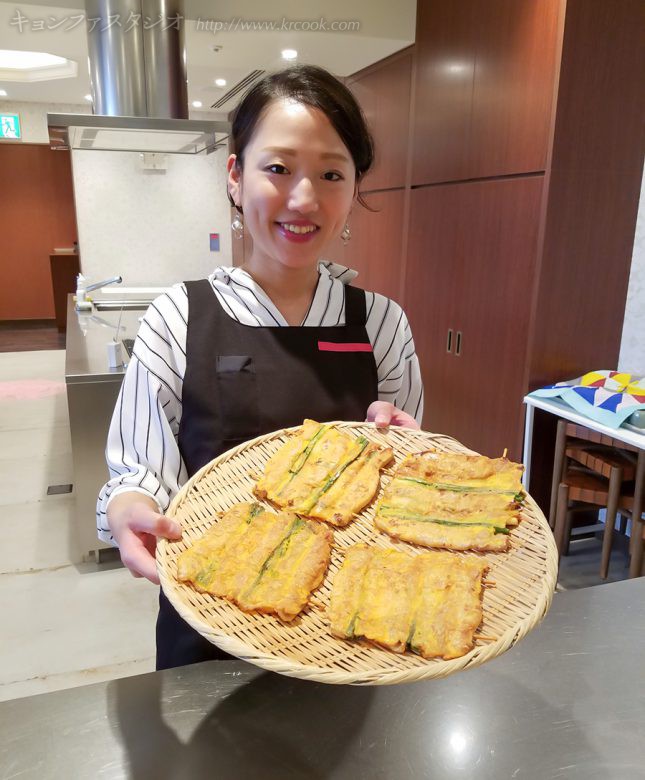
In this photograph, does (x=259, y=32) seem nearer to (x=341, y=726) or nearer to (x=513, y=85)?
(x=513, y=85)

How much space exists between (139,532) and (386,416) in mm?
518

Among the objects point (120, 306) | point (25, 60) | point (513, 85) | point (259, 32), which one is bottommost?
point (120, 306)

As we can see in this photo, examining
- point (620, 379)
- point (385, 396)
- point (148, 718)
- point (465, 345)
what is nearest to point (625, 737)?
point (148, 718)

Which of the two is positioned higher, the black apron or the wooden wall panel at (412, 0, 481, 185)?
the wooden wall panel at (412, 0, 481, 185)

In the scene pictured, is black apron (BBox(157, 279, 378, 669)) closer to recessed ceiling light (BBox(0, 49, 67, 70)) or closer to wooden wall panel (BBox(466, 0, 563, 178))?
wooden wall panel (BBox(466, 0, 563, 178))

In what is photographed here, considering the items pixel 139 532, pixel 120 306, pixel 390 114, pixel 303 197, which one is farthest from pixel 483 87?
pixel 139 532

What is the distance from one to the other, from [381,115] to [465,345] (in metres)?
1.84

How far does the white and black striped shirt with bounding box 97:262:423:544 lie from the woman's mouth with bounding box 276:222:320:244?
17 centimetres

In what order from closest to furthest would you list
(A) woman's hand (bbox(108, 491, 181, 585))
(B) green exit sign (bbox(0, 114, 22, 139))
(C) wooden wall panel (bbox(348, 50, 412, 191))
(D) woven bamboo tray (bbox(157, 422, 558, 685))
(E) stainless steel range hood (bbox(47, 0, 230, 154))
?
(D) woven bamboo tray (bbox(157, 422, 558, 685)) → (A) woman's hand (bbox(108, 491, 181, 585)) → (E) stainless steel range hood (bbox(47, 0, 230, 154)) → (C) wooden wall panel (bbox(348, 50, 412, 191)) → (B) green exit sign (bbox(0, 114, 22, 139))

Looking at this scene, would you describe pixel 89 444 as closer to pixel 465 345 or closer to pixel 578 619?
pixel 465 345

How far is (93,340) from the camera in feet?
10.9

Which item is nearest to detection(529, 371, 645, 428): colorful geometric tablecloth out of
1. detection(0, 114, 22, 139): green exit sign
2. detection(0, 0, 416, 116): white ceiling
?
detection(0, 0, 416, 116): white ceiling

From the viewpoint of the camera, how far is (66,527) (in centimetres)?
319

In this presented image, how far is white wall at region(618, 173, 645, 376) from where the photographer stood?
284cm
